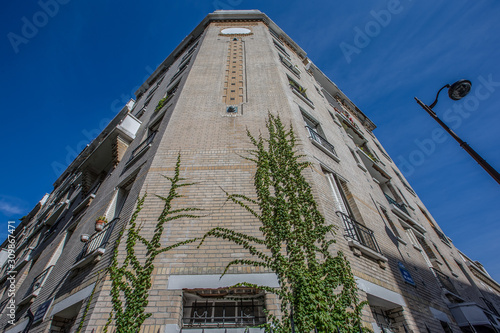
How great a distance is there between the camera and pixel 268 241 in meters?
5.24

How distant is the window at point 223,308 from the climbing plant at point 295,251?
1.09ft

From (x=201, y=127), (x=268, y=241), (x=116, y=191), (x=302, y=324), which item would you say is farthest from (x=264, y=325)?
(x=116, y=191)

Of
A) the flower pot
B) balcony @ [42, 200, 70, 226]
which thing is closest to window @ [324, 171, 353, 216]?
the flower pot

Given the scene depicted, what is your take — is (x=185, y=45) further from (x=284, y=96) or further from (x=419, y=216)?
(x=419, y=216)

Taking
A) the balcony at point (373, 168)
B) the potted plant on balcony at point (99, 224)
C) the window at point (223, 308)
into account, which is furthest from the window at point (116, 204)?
the balcony at point (373, 168)

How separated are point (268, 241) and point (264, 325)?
154cm

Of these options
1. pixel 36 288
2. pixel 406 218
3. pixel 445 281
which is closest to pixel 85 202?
pixel 36 288

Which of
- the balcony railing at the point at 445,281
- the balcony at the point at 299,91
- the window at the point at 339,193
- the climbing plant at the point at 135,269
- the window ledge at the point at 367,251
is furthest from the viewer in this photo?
the balcony at the point at 299,91

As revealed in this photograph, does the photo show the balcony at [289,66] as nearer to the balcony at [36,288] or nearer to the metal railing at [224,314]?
the metal railing at [224,314]

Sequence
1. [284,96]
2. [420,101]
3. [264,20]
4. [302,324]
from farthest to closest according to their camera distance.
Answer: [264,20], [284,96], [420,101], [302,324]

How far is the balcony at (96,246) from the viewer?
570 centimetres

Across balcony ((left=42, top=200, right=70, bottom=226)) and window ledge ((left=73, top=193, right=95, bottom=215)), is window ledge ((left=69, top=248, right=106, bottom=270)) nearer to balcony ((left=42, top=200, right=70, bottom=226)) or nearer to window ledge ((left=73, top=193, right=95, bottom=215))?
window ledge ((left=73, top=193, right=95, bottom=215))

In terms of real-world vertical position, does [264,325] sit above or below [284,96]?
below

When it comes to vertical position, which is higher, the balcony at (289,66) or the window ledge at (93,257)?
the balcony at (289,66)
